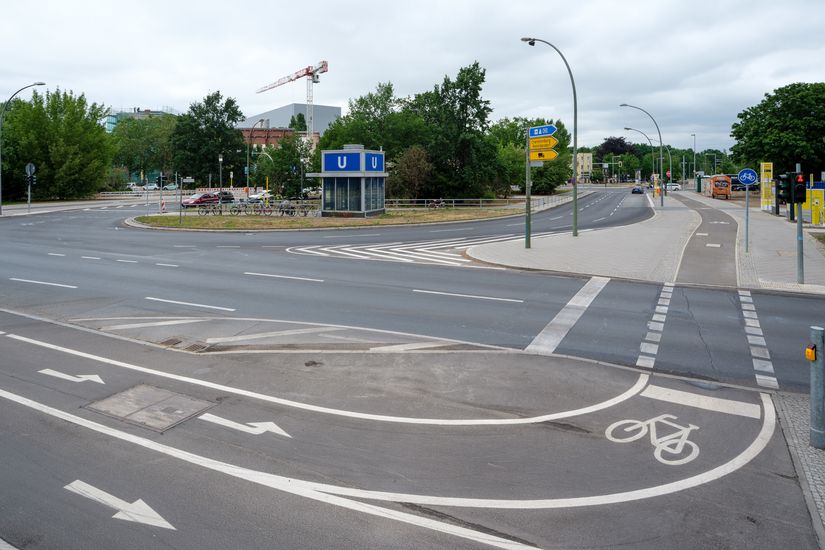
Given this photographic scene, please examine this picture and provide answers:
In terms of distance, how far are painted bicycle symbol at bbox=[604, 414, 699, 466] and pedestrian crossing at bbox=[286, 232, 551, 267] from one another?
546 inches

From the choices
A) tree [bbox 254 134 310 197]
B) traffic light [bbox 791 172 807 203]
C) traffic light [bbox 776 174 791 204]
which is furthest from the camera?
tree [bbox 254 134 310 197]

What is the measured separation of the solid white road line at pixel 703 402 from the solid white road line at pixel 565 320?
215 centimetres

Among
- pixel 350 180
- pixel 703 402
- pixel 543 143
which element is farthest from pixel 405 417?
pixel 350 180

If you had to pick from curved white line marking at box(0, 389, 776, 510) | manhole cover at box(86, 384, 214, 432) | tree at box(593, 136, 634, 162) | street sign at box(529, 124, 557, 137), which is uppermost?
tree at box(593, 136, 634, 162)

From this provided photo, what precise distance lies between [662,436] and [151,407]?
577 centimetres

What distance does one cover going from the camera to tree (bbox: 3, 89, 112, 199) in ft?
204

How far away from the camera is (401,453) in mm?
6145

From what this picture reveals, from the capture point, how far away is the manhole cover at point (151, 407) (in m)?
6.97

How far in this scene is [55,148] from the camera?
2420 inches

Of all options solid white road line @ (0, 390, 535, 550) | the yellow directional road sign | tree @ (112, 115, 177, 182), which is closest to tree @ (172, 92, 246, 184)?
tree @ (112, 115, 177, 182)

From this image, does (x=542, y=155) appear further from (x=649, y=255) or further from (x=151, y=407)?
(x=151, y=407)

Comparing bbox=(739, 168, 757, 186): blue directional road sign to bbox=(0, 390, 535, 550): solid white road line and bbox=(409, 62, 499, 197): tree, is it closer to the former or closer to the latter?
bbox=(0, 390, 535, 550): solid white road line

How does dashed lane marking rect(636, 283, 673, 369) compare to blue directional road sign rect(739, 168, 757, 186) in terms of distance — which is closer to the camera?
dashed lane marking rect(636, 283, 673, 369)

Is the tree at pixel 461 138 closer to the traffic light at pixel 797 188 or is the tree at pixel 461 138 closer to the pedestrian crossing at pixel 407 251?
the pedestrian crossing at pixel 407 251
